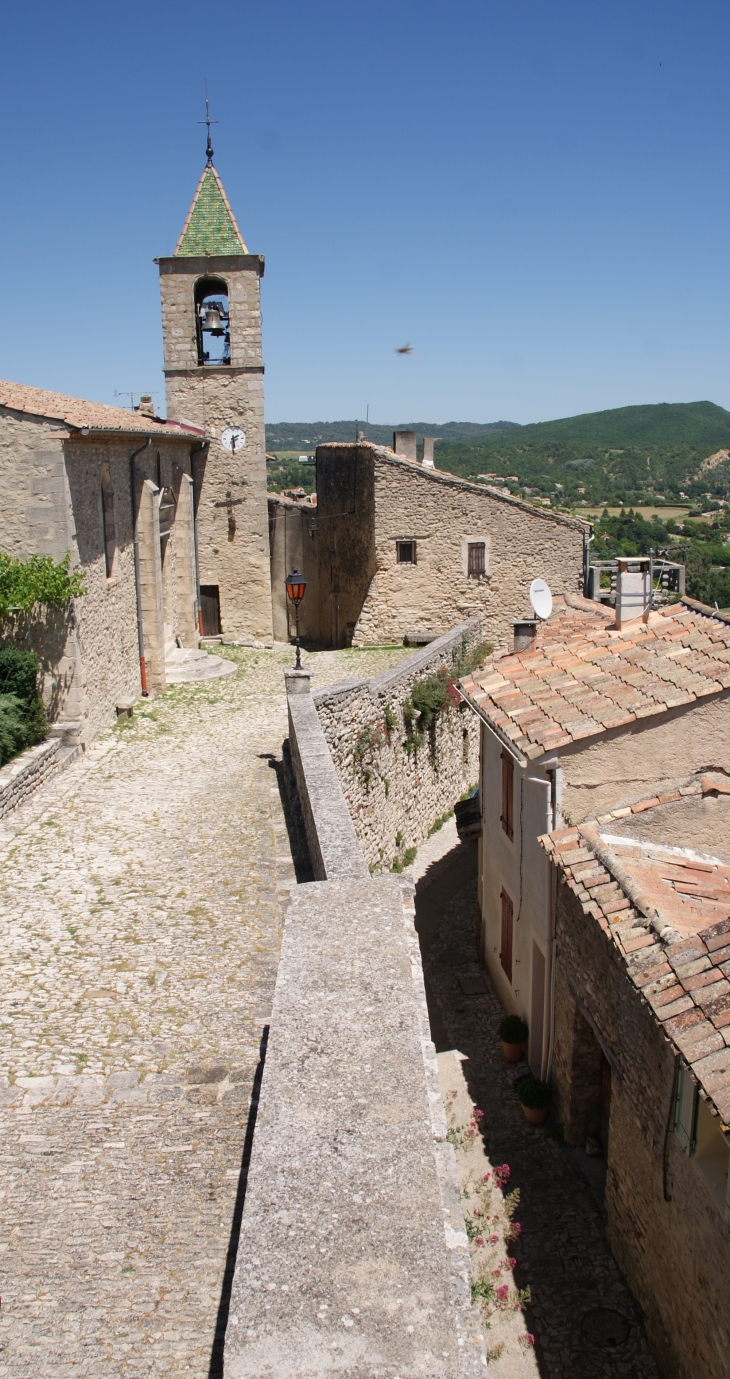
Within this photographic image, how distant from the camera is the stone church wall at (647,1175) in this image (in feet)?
20.6

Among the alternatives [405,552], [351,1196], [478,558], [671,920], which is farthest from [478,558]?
[351,1196]

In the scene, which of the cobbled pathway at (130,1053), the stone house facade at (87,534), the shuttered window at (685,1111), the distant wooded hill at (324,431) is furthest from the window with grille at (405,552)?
the distant wooded hill at (324,431)

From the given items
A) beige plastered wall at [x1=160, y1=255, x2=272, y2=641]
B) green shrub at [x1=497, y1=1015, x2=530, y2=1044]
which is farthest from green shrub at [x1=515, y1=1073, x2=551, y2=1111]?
beige plastered wall at [x1=160, y1=255, x2=272, y2=641]

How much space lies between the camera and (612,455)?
80.1m

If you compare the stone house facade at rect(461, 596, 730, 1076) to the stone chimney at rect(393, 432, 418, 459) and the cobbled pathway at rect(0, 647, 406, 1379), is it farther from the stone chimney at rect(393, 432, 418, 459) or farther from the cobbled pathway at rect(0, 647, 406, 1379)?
the stone chimney at rect(393, 432, 418, 459)

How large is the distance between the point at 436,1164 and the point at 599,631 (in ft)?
28.6

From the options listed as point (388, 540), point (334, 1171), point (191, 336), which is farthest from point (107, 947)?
point (191, 336)

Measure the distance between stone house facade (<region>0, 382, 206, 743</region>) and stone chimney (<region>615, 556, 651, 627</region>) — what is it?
23.1ft

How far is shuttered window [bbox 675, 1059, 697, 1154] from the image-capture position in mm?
6523

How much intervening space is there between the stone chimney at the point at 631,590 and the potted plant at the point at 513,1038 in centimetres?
469

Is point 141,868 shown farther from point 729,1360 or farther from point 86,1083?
point 729,1360

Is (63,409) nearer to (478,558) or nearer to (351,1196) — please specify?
(478,558)

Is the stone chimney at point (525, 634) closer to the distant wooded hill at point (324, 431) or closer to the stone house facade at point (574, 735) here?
the stone house facade at point (574, 735)

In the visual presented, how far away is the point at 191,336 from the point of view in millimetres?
22906
